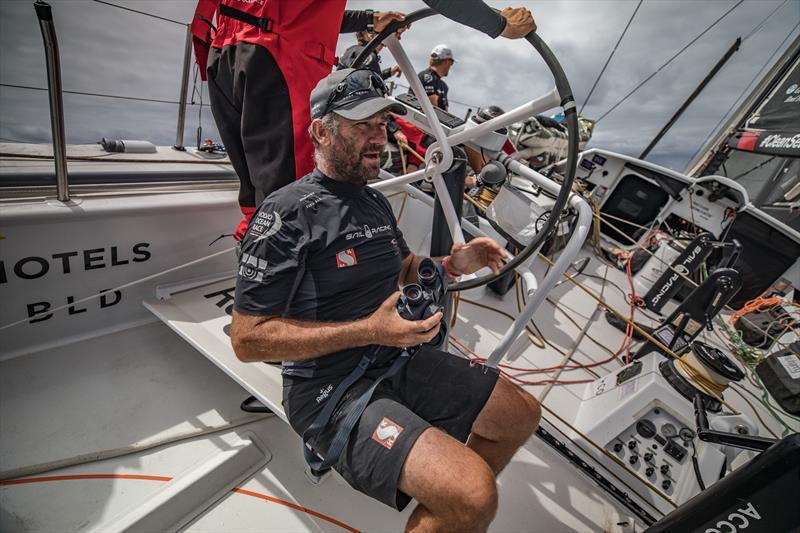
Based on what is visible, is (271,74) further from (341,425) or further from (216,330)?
(341,425)

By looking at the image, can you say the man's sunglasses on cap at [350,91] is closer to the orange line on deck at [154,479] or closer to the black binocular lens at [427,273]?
the black binocular lens at [427,273]

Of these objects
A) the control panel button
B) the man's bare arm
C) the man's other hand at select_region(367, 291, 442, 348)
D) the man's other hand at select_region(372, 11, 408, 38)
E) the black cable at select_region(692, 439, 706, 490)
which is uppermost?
the man's other hand at select_region(372, 11, 408, 38)

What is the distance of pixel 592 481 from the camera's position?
1456mm

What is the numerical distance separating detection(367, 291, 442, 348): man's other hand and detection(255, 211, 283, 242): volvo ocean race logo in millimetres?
362

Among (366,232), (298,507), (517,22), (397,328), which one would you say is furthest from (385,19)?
(298,507)

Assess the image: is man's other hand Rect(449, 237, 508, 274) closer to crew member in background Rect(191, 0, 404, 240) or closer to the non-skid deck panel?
crew member in background Rect(191, 0, 404, 240)

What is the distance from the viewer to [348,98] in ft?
3.54

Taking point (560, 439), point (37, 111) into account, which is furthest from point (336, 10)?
point (560, 439)

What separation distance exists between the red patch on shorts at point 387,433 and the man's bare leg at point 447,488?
→ 53mm

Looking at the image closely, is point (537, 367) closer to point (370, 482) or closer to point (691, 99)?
point (370, 482)

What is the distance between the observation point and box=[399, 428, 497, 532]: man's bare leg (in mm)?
798

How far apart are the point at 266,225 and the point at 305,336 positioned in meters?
0.33

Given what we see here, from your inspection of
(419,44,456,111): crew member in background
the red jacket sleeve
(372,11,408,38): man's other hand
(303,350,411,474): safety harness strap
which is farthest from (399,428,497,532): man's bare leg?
(419,44,456,111): crew member in background

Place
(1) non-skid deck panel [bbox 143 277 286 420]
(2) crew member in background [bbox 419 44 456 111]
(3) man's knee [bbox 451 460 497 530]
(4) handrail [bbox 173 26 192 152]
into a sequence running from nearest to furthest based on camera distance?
1. (3) man's knee [bbox 451 460 497 530]
2. (1) non-skid deck panel [bbox 143 277 286 420]
3. (4) handrail [bbox 173 26 192 152]
4. (2) crew member in background [bbox 419 44 456 111]
